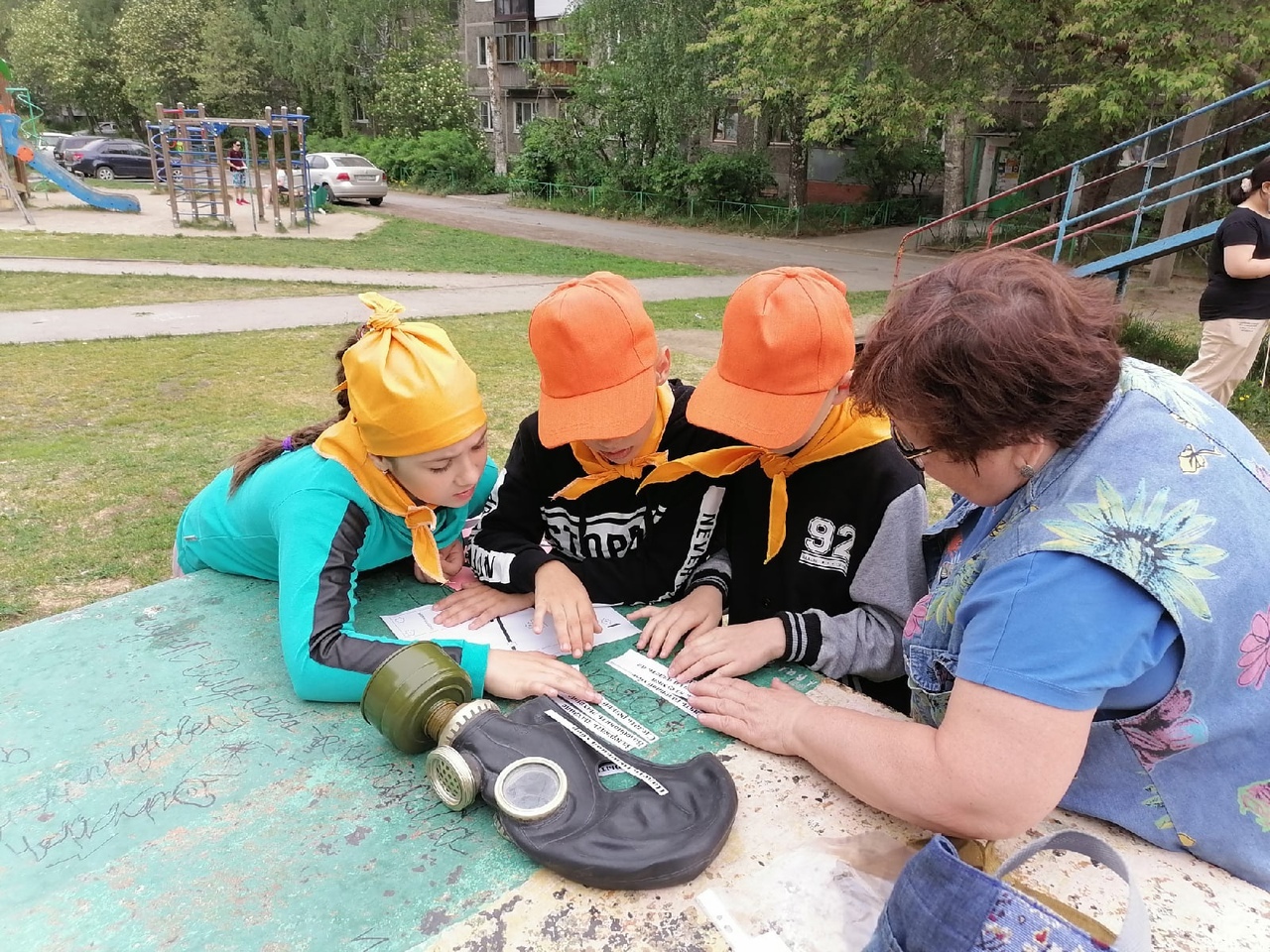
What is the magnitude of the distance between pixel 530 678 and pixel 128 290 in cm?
1070

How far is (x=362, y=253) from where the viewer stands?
1416 centimetres

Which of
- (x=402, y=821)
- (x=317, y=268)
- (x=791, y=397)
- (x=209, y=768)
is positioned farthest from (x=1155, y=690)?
(x=317, y=268)

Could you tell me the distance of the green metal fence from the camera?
21.0 m

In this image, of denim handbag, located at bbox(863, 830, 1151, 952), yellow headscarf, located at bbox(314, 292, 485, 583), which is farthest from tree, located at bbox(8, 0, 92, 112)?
denim handbag, located at bbox(863, 830, 1151, 952)

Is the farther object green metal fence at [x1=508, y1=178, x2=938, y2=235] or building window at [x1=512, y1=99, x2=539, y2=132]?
building window at [x1=512, y1=99, x2=539, y2=132]

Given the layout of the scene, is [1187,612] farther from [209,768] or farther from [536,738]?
[209,768]

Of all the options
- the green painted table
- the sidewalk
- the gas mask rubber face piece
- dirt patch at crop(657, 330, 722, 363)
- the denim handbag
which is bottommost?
dirt patch at crop(657, 330, 722, 363)

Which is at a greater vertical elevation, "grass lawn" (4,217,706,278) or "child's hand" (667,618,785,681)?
"child's hand" (667,618,785,681)

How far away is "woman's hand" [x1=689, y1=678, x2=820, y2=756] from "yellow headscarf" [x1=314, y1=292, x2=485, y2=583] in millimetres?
768

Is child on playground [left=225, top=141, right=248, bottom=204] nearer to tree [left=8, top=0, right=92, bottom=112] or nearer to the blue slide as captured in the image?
the blue slide

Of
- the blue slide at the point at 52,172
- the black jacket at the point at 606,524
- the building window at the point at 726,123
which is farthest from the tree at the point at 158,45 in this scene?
the black jacket at the point at 606,524

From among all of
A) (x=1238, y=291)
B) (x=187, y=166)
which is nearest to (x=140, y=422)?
(x=1238, y=291)

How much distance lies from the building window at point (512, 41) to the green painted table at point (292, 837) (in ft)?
118

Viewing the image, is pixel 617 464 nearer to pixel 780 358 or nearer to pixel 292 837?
pixel 780 358
